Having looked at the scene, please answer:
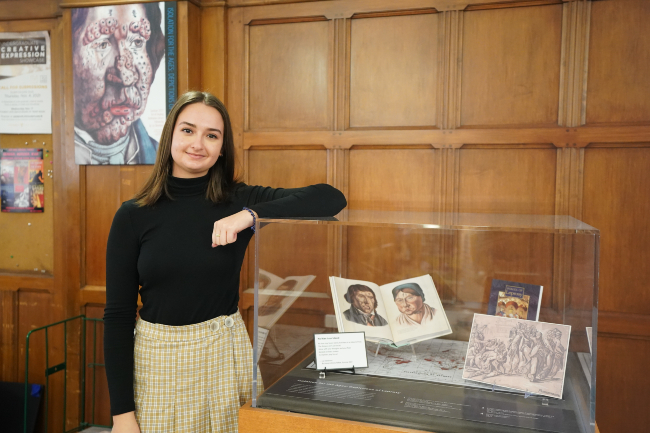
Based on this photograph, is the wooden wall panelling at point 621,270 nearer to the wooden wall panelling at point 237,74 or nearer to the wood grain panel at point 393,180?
the wood grain panel at point 393,180

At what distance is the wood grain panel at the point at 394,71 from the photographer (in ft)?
7.68

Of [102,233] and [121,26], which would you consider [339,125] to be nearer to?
[121,26]

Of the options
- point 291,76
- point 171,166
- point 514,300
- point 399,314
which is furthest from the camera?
point 291,76

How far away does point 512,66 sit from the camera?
7.37 feet

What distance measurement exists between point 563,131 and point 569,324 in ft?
4.11

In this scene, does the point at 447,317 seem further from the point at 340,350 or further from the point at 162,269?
the point at 162,269

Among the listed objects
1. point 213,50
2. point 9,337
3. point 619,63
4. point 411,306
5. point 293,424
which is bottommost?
point 9,337

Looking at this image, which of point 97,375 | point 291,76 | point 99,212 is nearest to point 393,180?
point 291,76

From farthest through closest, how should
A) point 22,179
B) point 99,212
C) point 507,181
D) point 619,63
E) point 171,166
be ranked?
point 22,179 → point 99,212 → point 507,181 → point 619,63 → point 171,166

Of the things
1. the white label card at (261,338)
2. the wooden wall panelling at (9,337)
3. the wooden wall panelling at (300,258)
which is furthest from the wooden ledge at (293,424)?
the wooden wall panelling at (9,337)

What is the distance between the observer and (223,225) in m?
1.37

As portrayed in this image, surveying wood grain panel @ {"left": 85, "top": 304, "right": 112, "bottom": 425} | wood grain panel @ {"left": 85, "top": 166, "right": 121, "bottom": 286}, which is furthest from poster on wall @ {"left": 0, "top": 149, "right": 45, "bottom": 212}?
wood grain panel @ {"left": 85, "top": 304, "right": 112, "bottom": 425}

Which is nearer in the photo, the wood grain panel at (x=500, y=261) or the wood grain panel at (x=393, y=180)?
the wood grain panel at (x=500, y=261)

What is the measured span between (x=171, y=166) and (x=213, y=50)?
1.17 meters
